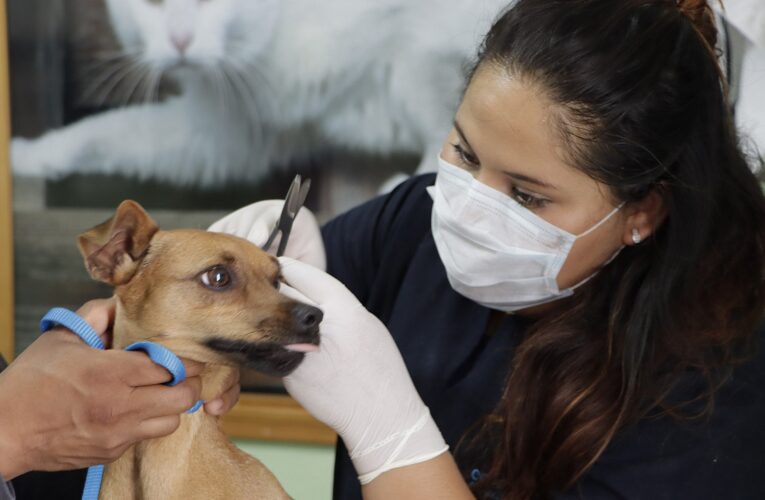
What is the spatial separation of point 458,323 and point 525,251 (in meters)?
0.20

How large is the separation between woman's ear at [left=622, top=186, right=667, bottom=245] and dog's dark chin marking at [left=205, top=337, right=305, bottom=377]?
53 cm

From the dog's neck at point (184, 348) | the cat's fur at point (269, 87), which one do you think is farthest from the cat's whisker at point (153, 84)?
the dog's neck at point (184, 348)

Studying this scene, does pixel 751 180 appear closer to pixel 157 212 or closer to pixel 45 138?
pixel 157 212

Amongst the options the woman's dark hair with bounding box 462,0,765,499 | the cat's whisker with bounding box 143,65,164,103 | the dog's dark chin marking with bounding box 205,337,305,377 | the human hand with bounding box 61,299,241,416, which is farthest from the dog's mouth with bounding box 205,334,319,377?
the cat's whisker with bounding box 143,65,164,103

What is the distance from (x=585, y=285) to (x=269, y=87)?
0.97 meters

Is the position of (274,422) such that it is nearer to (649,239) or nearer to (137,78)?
(137,78)

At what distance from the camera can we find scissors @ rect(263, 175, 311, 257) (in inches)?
46.1

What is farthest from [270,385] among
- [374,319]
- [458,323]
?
[374,319]

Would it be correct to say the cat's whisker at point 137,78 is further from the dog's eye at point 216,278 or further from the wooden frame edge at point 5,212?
the dog's eye at point 216,278

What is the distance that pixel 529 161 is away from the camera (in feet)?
3.52

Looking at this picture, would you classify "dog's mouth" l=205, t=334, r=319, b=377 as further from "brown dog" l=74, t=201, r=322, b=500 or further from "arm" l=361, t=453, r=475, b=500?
"arm" l=361, t=453, r=475, b=500

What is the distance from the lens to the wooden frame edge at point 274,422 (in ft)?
6.05

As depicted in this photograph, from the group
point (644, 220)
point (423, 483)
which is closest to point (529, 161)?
point (644, 220)

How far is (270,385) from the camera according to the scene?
188cm
